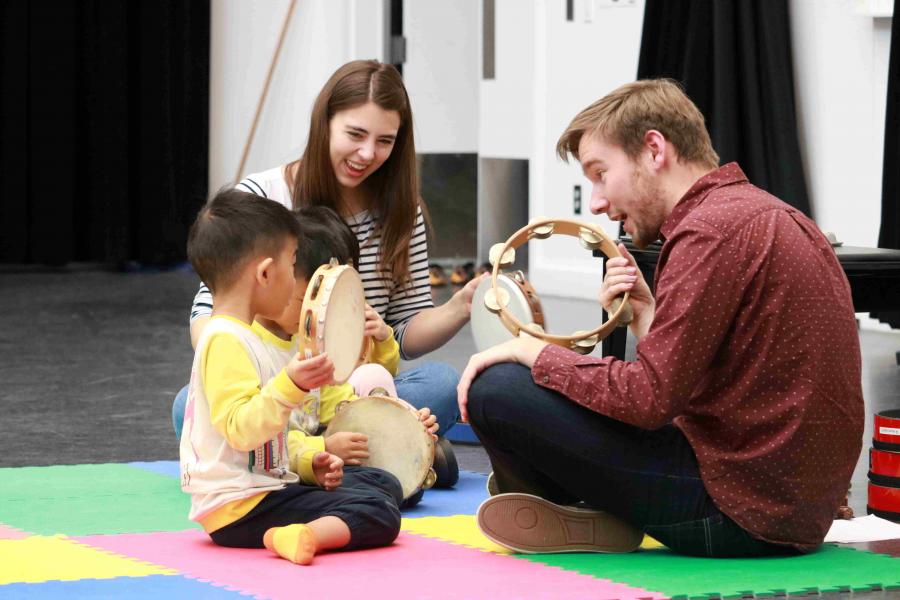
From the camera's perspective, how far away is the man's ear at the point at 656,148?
2.13 metres

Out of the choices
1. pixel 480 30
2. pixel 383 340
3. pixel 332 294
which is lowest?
pixel 383 340

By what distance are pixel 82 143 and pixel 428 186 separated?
1.97 m

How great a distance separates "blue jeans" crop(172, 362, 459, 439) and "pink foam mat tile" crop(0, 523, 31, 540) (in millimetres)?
517

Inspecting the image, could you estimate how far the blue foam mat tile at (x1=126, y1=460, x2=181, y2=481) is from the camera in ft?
10.2

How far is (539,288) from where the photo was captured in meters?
7.21

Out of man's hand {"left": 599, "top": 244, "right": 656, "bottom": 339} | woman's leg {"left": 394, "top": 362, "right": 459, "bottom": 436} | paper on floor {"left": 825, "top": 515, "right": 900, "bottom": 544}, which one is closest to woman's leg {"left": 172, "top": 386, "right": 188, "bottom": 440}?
woman's leg {"left": 394, "top": 362, "right": 459, "bottom": 436}

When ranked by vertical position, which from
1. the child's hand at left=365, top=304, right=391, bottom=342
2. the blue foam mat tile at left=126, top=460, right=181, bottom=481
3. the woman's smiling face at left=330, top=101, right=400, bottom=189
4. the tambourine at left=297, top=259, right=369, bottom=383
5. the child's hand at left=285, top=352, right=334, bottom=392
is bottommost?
A: the blue foam mat tile at left=126, top=460, right=181, bottom=481

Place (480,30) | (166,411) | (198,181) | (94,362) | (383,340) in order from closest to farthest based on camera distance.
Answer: (383,340)
(166,411)
(94,362)
(480,30)
(198,181)

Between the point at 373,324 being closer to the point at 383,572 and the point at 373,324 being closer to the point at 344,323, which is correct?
the point at 344,323

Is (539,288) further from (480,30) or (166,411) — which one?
(166,411)

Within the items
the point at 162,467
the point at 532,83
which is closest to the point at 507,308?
the point at 162,467

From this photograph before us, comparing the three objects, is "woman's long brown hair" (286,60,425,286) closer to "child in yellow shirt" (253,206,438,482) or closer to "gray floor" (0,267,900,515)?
"child in yellow shirt" (253,206,438,482)

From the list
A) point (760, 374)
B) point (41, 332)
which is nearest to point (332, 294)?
point (760, 374)

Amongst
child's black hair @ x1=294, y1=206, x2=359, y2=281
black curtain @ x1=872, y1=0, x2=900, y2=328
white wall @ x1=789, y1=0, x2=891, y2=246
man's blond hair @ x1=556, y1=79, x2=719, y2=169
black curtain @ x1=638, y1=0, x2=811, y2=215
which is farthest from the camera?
black curtain @ x1=638, y1=0, x2=811, y2=215
